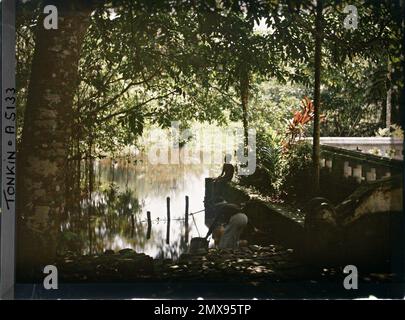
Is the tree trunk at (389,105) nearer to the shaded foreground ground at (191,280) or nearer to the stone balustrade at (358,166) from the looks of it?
the stone balustrade at (358,166)

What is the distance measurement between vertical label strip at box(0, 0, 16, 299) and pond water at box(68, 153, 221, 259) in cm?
63

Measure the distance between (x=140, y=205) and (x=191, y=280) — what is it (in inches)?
31.1

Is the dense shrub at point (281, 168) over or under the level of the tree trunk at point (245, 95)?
under

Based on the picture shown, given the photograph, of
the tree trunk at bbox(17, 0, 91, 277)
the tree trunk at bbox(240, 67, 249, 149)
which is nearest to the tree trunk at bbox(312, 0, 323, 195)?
the tree trunk at bbox(240, 67, 249, 149)

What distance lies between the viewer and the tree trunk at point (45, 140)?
4.91 metres

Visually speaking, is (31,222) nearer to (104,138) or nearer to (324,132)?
(104,138)

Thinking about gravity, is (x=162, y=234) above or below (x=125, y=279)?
above

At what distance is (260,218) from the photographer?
16.3 ft

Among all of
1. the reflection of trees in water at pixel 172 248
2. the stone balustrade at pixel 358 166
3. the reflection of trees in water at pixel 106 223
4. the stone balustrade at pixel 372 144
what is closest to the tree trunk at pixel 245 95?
the stone balustrade at pixel 372 144

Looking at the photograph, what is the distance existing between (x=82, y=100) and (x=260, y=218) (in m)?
1.89

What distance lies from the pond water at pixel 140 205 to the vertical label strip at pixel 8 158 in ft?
2.05

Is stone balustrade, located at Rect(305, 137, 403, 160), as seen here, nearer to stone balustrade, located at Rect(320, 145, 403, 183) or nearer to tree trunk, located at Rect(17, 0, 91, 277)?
stone balustrade, located at Rect(320, 145, 403, 183)

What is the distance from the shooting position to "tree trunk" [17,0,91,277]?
16.1 ft

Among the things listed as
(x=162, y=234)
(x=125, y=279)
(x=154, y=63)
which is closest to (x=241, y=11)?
(x=154, y=63)
